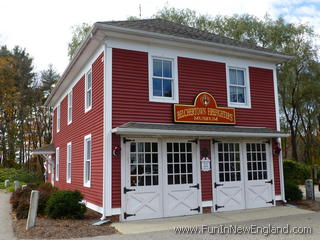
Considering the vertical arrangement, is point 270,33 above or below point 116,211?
above


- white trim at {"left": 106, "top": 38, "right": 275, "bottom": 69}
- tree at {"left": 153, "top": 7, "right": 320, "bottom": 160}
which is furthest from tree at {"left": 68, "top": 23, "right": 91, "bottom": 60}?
white trim at {"left": 106, "top": 38, "right": 275, "bottom": 69}

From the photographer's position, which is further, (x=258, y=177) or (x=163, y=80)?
(x=258, y=177)

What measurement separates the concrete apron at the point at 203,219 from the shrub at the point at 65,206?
130 cm

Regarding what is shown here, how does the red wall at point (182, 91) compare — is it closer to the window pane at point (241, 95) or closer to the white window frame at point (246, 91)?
the white window frame at point (246, 91)

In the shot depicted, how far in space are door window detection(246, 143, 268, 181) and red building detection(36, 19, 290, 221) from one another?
0.12 ft

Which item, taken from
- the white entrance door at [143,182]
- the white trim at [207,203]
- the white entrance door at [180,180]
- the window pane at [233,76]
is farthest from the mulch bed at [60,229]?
the window pane at [233,76]

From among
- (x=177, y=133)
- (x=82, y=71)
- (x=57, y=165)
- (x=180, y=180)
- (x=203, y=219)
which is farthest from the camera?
(x=57, y=165)

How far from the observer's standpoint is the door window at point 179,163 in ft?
32.0

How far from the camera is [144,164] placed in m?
9.45

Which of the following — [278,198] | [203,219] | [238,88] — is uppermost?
[238,88]

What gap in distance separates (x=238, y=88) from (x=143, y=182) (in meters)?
5.06

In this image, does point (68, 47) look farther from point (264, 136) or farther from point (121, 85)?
point (264, 136)

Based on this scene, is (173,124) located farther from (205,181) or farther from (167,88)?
(205,181)

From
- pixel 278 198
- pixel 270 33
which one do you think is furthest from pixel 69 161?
pixel 270 33
